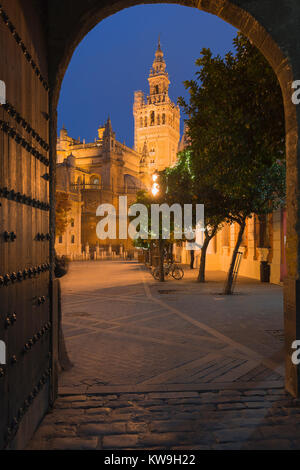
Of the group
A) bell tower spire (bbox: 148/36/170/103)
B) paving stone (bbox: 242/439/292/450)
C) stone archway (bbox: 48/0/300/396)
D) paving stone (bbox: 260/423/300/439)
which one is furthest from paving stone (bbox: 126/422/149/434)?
bell tower spire (bbox: 148/36/170/103)

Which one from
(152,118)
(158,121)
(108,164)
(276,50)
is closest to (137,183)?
(108,164)

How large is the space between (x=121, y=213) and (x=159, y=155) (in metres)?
46.9

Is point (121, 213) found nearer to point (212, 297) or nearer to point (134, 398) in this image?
point (212, 297)

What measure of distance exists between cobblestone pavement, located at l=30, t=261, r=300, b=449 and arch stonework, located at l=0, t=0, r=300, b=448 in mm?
409

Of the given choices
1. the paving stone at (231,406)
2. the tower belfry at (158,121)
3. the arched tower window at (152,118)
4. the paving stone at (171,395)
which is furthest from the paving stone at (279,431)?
the arched tower window at (152,118)

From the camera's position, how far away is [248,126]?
5.95 meters

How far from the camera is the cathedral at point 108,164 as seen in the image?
56.8m

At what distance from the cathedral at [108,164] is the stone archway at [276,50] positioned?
38669mm

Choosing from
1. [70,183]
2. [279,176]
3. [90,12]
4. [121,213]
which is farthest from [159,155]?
[90,12]

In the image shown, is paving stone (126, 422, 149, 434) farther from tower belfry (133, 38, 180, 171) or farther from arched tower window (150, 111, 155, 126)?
arched tower window (150, 111, 155, 126)

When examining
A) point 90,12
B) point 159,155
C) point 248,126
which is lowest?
point 248,126

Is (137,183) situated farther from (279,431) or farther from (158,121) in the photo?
(279,431)

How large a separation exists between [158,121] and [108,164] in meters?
46.6

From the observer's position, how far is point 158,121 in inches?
4486
